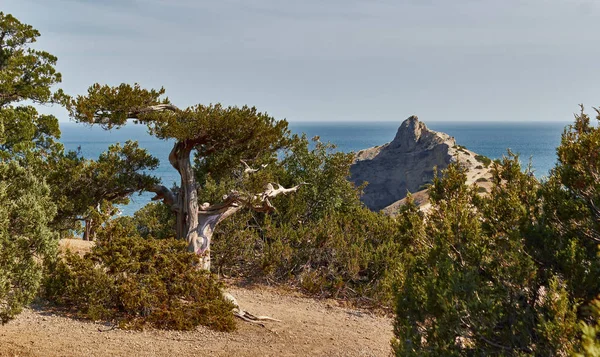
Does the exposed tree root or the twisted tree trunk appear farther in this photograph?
the twisted tree trunk

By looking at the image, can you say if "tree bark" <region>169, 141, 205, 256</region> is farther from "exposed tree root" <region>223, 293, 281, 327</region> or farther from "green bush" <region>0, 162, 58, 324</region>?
"green bush" <region>0, 162, 58, 324</region>

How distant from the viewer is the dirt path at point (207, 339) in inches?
310

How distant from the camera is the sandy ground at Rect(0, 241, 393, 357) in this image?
311 inches

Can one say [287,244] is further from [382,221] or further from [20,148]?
[20,148]

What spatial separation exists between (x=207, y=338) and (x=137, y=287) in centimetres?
189

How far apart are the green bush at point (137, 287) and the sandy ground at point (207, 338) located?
1.03ft

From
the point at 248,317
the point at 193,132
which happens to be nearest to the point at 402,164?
the point at 193,132

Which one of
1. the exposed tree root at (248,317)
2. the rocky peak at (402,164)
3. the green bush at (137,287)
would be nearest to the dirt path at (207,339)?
the exposed tree root at (248,317)

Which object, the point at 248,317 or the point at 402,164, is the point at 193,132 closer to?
the point at 248,317

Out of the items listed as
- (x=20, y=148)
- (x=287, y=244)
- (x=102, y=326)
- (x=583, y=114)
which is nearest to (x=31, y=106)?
(x=20, y=148)

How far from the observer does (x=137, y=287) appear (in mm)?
9688

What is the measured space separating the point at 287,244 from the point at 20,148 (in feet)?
34.7

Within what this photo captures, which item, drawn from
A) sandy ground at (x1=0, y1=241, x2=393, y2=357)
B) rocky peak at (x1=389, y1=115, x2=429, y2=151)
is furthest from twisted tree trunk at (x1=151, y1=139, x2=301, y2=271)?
rocky peak at (x1=389, y1=115, x2=429, y2=151)

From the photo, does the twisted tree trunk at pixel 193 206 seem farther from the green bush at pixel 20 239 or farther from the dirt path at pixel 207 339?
the green bush at pixel 20 239
